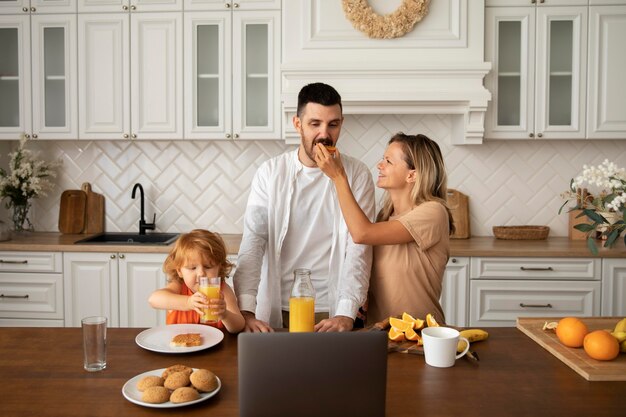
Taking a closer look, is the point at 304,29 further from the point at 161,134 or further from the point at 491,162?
the point at 491,162

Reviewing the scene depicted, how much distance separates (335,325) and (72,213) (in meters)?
2.81

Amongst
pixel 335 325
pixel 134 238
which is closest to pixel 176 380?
pixel 335 325

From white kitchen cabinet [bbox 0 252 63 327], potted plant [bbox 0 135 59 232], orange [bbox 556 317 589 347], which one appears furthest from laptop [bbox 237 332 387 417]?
potted plant [bbox 0 135 59 232]

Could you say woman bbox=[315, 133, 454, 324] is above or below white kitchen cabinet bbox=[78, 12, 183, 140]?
below

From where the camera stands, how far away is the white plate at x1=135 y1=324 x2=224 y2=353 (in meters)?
1.60

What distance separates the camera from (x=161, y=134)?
374 cm

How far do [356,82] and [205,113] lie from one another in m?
0.94

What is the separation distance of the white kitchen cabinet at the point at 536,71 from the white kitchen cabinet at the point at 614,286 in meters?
0.79

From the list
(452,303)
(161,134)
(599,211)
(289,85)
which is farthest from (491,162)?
(599,211)

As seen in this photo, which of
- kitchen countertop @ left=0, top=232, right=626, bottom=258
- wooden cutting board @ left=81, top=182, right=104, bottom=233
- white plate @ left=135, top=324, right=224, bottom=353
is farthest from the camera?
wooden cutting board @ left=81, top=182, right=104, bottom=233

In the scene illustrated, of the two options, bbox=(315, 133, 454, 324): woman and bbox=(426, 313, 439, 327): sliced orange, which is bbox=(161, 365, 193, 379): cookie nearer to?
bbox=(426, 313, 439, 327): sliced orange

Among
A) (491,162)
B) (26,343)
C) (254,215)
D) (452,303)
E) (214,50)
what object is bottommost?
(452,303)

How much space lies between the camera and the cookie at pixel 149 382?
1305mm

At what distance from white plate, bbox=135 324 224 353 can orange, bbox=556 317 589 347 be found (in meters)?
0.92
